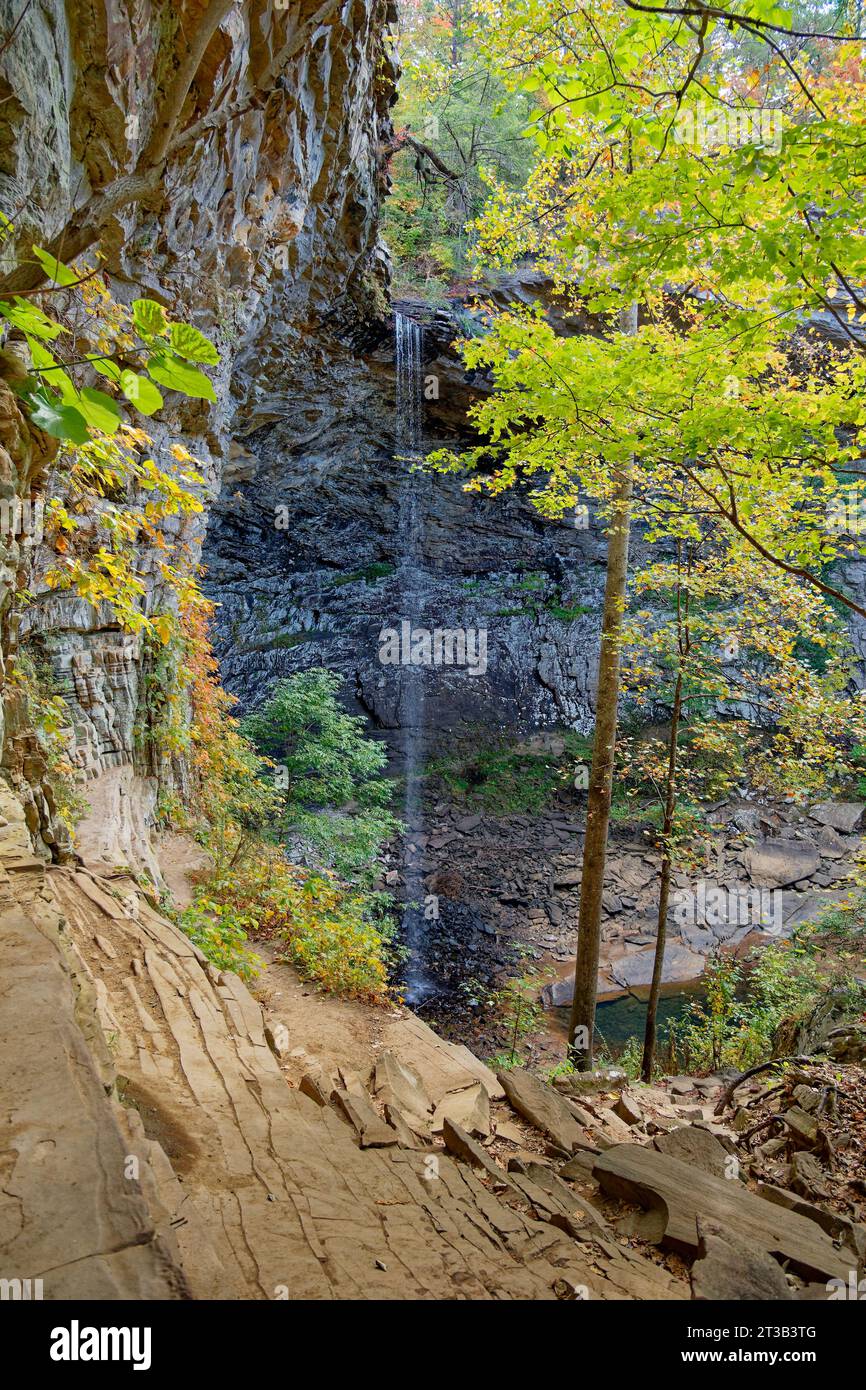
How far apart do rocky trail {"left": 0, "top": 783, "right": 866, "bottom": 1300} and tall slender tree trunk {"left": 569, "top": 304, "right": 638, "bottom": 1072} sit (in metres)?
2.27

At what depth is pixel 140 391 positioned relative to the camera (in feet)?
4.40

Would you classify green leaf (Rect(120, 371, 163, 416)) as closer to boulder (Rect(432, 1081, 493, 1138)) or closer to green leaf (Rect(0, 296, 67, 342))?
green leaf (Rect(0, 296, 67, 342))

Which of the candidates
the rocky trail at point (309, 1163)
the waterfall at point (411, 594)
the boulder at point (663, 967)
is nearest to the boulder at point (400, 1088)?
the rocky trail at point (309, 1163)

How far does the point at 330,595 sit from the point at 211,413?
9.86m

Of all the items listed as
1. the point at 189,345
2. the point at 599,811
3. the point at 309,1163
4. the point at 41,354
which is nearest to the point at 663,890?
the point at 599,811

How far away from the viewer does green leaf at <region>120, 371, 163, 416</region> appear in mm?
1282

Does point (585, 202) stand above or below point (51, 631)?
above

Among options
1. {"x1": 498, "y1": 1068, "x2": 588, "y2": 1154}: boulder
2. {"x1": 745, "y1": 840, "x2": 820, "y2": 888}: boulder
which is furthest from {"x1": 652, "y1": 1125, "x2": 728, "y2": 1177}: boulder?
{"x1": 745, "y1": 840, "x2": 820, "y2": 888}: boulder

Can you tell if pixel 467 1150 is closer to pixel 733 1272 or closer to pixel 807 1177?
pixel 733 1272

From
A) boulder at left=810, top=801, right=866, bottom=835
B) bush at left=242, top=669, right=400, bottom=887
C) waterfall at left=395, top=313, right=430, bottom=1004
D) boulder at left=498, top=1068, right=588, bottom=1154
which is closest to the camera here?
boulder at left=498, top=1068, right=588, bottom=1154

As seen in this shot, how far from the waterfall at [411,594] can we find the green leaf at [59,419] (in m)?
11.0

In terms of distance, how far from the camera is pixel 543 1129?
398 centimetres

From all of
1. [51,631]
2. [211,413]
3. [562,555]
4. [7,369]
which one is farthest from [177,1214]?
[562,555]
